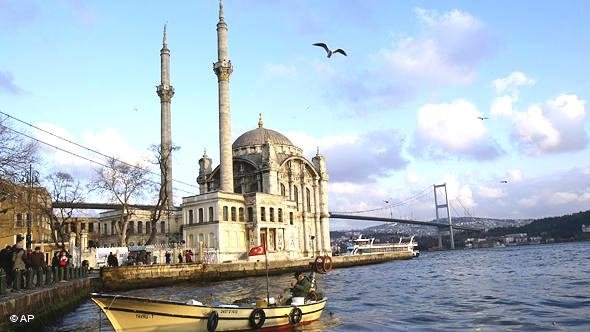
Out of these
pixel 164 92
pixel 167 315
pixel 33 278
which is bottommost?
pixel 167 315

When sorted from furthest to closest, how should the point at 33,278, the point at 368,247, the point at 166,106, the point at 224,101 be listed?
1. the point at 368,247
2. the point at 166,106
3. the point at 224,101
4. the point at 33,278

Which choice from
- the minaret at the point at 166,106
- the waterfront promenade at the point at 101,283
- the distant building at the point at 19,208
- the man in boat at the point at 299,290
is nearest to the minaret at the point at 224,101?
the minaret at the point at 166,106

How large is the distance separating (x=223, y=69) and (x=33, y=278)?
35.7m

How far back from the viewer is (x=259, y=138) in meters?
67.4

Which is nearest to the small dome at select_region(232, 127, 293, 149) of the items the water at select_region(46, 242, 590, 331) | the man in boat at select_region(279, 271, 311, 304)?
the water at select_region(46, 242, 590, 331)

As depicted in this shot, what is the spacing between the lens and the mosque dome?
6731 cm

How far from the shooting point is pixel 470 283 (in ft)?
94.1

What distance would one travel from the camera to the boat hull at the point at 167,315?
12.7 meters

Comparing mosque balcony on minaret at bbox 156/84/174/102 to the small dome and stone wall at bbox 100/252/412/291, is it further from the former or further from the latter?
stone wall at bbox 100/252/412/291

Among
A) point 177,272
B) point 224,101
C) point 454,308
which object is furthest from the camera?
point 224,101

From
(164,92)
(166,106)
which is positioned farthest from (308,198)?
(164,92)

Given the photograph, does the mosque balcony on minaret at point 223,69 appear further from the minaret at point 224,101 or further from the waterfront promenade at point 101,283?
the waterfront promenade at point 101,283

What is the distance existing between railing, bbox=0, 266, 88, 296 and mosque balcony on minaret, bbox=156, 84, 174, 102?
3358 centimetres

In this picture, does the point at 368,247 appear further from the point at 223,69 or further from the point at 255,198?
the point at 223,69
